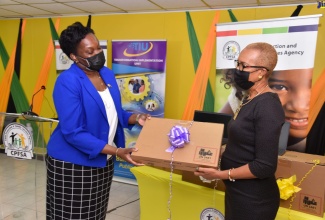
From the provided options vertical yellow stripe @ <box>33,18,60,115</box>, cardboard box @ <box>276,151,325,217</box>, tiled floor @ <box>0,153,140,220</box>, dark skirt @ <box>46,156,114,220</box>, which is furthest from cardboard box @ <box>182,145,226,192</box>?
vertical yellow stripe @ <box>33,18,60,115</box>

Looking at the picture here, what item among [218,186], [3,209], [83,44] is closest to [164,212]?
[218,186]

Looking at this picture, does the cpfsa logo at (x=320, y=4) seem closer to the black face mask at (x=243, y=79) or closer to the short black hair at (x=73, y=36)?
the black face mask at (x=243, y=79)

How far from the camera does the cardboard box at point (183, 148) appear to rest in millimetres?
1375

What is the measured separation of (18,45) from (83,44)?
3997 millimetres

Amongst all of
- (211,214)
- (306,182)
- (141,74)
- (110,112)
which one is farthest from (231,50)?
(110,112)

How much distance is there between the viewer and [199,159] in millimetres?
1367

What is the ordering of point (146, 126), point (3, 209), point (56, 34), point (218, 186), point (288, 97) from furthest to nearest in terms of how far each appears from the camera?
point (56, 34), point (3, 209), point (288, 97), point (218, 186), point (146, 126)

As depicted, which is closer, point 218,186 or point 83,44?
point 83,44

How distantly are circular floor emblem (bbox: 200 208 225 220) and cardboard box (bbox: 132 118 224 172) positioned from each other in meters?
0.94

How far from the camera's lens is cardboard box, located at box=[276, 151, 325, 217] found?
192 cm

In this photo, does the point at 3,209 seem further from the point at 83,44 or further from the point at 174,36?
the point at 174,36

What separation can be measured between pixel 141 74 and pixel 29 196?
6.52 feet

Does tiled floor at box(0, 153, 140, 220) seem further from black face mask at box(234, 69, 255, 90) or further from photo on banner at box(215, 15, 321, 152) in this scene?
black face mask at box(234, 69, 255, 90)

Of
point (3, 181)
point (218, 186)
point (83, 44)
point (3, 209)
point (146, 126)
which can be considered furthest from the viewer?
point (3, 181)
